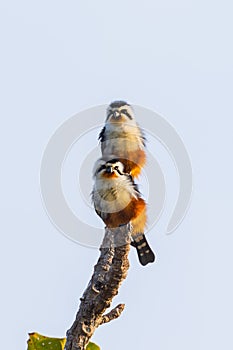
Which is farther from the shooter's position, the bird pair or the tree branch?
the bird pair

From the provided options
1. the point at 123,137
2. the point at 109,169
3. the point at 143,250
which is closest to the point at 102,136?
the point at 123,137

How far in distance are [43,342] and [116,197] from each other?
2.68 m

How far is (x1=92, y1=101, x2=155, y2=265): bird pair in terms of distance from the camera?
796 cm

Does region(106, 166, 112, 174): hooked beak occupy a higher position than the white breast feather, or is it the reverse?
region(106, 166, 112, 174): hooked beak

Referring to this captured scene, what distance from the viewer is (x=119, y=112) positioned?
10438 millimetres

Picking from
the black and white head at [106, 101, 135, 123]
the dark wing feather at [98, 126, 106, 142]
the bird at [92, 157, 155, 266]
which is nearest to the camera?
the bird at [92, 157, 155, 266]

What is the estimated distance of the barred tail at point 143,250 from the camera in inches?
358

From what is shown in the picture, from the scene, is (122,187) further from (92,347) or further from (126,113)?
(126,113)

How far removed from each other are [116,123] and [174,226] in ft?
8.70

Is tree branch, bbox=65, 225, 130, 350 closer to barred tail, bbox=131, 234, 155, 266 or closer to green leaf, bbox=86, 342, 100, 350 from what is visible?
green leaf, bbox=86, 342, 100, 350

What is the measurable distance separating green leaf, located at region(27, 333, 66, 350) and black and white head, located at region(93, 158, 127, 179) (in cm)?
262

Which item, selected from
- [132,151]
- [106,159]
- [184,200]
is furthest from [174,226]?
[132,151]

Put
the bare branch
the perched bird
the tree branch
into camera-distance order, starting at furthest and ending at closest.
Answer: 1. the perched bird
2. the bare branch
3. the tree branch

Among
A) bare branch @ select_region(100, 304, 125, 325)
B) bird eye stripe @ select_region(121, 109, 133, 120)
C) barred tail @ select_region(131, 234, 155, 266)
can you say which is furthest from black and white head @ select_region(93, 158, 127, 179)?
bare branch @ select_region(100, 304, 125, 325)
